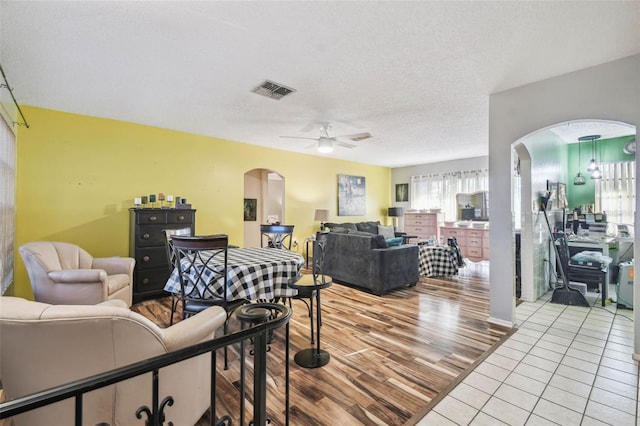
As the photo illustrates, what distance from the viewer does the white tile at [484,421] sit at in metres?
1.70

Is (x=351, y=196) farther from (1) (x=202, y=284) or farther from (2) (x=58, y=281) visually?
(2) (x=58, y=281)

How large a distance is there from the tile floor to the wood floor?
13cm

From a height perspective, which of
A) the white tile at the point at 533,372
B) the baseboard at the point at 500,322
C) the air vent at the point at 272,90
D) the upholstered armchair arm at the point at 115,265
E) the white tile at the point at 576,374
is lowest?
the white tile at the point at 533,372

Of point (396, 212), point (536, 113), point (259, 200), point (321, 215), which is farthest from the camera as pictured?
point (396, 212)

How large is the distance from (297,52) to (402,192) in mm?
6894

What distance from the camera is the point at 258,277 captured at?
2330 mm

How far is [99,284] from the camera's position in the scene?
2.87 meters

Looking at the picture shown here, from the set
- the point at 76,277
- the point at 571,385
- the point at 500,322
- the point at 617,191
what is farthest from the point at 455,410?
the point at 617,191

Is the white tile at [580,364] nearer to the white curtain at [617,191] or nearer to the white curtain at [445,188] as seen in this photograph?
the white curtain at [617,191]

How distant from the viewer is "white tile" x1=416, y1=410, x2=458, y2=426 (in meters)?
1.70

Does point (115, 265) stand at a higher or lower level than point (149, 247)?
lower

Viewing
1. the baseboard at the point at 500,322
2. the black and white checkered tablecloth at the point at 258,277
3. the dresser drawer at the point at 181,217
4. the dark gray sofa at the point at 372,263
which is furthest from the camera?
the dark gray sofa at the point at 372,263

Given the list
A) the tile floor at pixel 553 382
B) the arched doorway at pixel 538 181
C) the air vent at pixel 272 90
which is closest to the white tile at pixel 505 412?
the tile floor at pixel 553 382

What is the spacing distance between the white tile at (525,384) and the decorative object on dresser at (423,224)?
5.52 m
